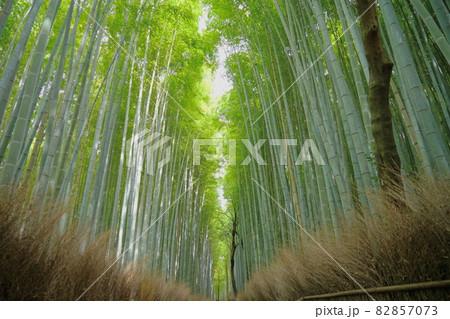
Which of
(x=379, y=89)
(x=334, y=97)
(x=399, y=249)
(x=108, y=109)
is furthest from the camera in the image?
(x=334, y=97)

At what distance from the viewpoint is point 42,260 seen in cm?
125

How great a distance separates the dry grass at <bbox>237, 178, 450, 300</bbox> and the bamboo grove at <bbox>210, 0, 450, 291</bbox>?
175mm

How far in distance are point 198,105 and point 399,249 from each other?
6421 mm

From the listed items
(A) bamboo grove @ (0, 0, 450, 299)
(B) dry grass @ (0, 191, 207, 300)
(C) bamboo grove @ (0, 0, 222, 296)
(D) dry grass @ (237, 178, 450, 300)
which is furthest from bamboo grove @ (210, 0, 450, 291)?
(B) dry grass @ (0, 191, 207, 300)

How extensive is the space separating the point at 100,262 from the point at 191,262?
819 centimetres

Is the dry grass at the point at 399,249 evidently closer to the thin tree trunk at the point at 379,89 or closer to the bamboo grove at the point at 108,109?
the thin tree trunk at the point at 379,89

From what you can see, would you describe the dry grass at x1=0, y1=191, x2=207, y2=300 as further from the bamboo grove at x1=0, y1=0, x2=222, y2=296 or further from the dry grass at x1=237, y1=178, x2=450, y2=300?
the dry grass at x1=237, y1=178, x2=450, y2=300

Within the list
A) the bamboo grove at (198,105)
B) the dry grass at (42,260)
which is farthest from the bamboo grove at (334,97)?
the dry grass at (42,260)

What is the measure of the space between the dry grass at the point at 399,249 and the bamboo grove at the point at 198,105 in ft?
0.59

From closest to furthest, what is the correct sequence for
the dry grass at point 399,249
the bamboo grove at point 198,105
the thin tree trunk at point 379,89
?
the dry grass at point 399,249, the thin tree trunk at point 379,89, the bamboo grove at point 198,105

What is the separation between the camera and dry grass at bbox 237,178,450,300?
102 centimetres

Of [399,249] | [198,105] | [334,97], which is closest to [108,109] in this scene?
[334,97]

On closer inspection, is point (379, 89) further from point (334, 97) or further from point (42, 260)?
point (334, 97)

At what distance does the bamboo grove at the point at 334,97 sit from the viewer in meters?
1.70
